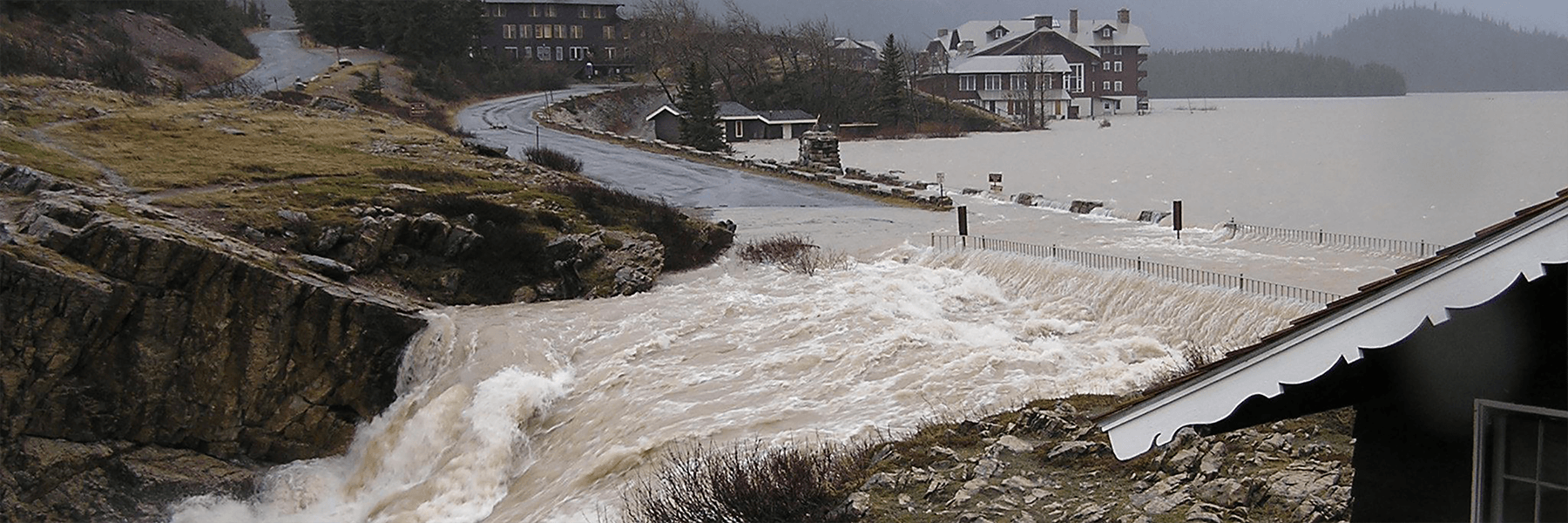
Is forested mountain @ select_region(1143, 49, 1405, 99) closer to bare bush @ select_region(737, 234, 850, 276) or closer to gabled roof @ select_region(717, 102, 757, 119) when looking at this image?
gabled roof @ select_region(717, 102, 757, 119)

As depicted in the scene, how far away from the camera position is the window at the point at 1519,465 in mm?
4703

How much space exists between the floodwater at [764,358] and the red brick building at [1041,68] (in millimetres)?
74579

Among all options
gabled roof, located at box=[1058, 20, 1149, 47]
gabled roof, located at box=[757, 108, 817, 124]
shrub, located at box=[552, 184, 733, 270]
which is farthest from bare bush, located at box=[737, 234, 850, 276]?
gabled roof, located at box=[1058, 20, 1149, 47]

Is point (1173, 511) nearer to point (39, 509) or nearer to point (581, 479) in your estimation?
point (581, 479)

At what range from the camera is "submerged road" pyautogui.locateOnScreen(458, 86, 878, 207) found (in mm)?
39000

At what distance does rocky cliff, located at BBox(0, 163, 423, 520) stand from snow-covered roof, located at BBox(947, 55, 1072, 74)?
8650cm

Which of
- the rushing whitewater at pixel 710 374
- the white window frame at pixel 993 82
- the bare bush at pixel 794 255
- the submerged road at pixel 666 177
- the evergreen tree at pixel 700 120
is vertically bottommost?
the rushing whitewater at pixel 710 374

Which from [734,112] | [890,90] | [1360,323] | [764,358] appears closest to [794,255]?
[764,358]

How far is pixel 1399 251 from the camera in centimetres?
2239

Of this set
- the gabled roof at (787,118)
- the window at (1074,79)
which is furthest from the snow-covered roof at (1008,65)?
the gabled roof at (787,118)

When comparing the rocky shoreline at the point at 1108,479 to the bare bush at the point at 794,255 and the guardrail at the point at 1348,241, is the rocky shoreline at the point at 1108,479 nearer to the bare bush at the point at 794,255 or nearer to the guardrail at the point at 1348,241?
the guardrail at the point at 1348,241

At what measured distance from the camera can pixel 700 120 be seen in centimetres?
6347

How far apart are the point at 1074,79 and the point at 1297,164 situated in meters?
64.2

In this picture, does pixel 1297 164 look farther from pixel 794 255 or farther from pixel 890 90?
pixel 890 90
